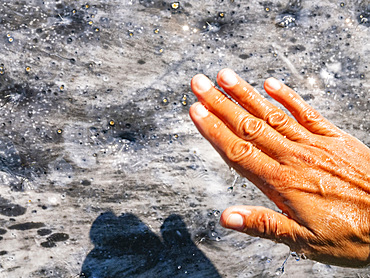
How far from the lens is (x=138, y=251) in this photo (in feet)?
7.64

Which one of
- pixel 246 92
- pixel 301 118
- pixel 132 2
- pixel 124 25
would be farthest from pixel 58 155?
pixel 301 118

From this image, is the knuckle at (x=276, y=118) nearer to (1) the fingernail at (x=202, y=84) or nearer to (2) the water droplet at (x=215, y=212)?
(1) the fingernail at (x=202, y=84)

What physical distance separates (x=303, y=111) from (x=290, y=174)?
36 cm

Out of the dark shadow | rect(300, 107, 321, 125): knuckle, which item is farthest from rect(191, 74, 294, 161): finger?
the dark shadow

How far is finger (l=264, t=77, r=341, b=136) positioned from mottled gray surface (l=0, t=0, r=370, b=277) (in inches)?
19.3

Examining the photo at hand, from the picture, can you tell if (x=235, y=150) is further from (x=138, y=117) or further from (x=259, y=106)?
(x=138, y=117)

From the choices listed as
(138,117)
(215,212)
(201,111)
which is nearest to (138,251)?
(215,212)

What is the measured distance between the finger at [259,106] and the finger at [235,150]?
6.4 inches

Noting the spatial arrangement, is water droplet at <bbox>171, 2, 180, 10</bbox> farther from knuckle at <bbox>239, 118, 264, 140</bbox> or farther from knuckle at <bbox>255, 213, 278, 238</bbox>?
knuckle at <bbox>255, 213, 278, 238</bbox>

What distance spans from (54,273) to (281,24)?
220 centimetres

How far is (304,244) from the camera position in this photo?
A: 1721 mm

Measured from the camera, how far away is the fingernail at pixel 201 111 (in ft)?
5.68

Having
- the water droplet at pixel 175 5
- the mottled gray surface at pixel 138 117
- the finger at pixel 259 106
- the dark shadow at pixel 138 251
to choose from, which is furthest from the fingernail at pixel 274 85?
the dark shadow at pixel 138 251

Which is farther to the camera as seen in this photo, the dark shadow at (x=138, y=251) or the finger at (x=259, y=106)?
the dark shadow at (x=138, y=251)
